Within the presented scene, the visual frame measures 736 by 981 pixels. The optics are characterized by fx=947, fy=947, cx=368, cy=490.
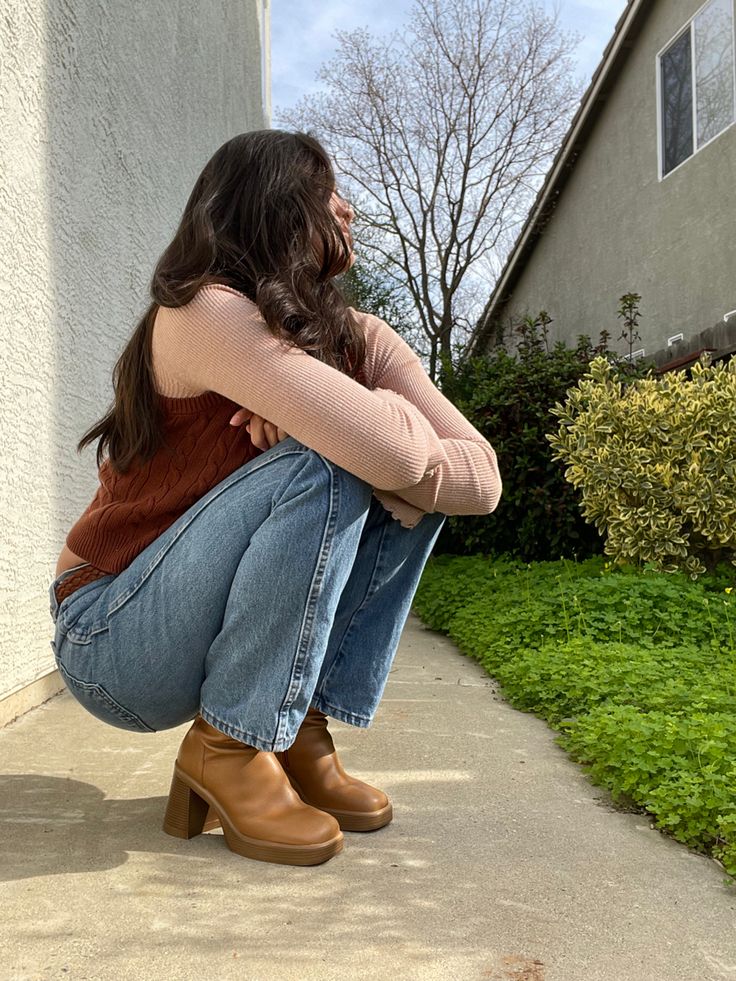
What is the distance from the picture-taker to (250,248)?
193 centimetres

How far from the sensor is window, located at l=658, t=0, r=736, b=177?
8.38m

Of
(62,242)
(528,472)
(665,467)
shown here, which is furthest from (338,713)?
(528,472)

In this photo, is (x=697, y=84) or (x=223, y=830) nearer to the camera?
(x=223, y=830)

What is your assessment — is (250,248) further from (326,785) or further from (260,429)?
(326,785)

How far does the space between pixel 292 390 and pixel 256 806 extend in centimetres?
81

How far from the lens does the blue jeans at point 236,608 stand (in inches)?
69.2

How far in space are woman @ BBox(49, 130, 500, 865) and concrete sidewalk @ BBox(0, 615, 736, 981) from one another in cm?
14

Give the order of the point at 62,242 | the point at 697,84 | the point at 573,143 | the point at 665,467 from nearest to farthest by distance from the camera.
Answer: the point at 62,242
the point at 665,467
the point at 697,84
the point at 573,143

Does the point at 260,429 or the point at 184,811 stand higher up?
the point at 260,429

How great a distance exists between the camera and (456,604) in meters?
5.45

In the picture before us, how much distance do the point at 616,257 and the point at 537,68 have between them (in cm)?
784

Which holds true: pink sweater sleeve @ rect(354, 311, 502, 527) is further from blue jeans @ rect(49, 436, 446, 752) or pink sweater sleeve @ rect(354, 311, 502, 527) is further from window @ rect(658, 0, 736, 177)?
window @ rect(658, 0, 736, 177)

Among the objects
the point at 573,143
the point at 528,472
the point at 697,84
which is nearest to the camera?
the point at 528,472

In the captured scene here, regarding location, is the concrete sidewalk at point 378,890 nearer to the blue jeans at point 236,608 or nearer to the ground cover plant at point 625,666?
the ground cover plant at point 625,666
